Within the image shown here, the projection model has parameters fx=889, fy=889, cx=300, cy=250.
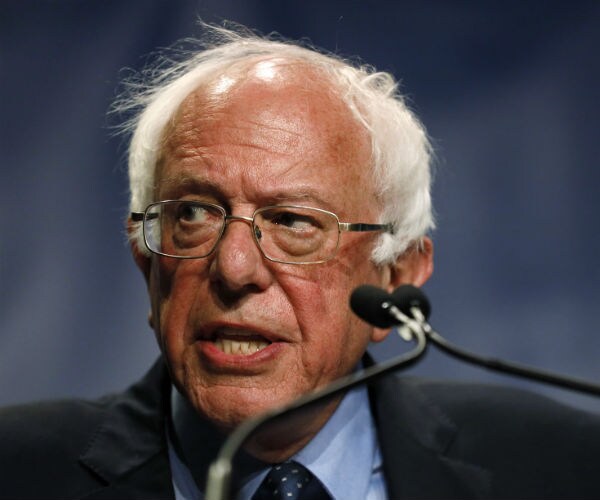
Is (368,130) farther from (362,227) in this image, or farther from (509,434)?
(509,434)

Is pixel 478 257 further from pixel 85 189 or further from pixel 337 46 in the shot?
pixel 85 189

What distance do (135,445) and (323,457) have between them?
0.43 meters

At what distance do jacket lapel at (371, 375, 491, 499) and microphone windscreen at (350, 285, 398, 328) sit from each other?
818mm

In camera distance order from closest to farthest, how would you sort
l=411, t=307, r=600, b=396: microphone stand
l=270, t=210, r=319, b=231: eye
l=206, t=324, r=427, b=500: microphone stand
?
l=206, t=324, r=427, b=500: microphone stand, l=411, t=307, r=600, b=396: microphone stand, l=270, t=210, r=319, b=231: eye

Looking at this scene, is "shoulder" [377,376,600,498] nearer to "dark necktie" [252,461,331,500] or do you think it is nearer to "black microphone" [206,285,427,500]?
"dark necktie" [252,461,331,500]

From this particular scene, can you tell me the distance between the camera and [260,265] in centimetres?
185

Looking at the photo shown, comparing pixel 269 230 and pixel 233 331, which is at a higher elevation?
pixel 269 230

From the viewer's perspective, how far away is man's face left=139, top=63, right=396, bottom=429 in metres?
1.84

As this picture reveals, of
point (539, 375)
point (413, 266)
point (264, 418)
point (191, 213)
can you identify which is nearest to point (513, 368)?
point (539, 375)

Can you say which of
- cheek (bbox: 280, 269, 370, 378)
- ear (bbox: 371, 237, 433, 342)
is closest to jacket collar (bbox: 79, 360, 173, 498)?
cheek (bbox: 280, 269, 370, 378)

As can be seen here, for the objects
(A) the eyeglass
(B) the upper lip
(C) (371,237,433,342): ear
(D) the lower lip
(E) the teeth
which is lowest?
(D) the lower lip

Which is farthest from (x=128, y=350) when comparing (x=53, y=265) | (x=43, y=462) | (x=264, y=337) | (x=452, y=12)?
(x=452, y=12)

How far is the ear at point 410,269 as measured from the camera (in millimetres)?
2192

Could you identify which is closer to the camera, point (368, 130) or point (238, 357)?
point (238, 357)
